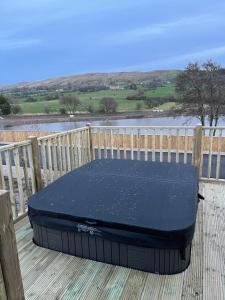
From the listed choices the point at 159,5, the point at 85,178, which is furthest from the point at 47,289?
the point at 159,5

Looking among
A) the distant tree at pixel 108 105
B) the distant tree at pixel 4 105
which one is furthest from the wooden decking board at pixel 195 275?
the distant tree at pixel 4 105

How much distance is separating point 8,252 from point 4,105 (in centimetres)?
1715

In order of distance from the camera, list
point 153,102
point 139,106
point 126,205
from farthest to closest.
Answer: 1. point 139,106
2. point 153,102
3. point 126,205

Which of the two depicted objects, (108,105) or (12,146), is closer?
(12,146)

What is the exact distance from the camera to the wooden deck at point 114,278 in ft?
6.15

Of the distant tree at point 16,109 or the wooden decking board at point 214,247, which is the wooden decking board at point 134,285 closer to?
the wooden decking board at point 214,247

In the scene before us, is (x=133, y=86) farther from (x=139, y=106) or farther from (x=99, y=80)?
(x=99, y=80)

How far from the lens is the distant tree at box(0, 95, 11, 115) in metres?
16.4

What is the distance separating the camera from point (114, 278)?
6.69ft

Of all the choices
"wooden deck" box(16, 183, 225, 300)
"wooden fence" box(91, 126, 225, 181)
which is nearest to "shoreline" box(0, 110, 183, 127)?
"wooden fence" box(91, 126, 225, 181)

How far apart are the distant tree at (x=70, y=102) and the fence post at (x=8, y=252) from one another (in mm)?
13138

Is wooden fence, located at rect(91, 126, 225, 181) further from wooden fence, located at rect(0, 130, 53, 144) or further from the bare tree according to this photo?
wooden fence, located at rect(0, 130, 53, 144)

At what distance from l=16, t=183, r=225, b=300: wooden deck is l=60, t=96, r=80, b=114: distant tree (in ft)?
38.6

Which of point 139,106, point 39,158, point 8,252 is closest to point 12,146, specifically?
point 39,158
